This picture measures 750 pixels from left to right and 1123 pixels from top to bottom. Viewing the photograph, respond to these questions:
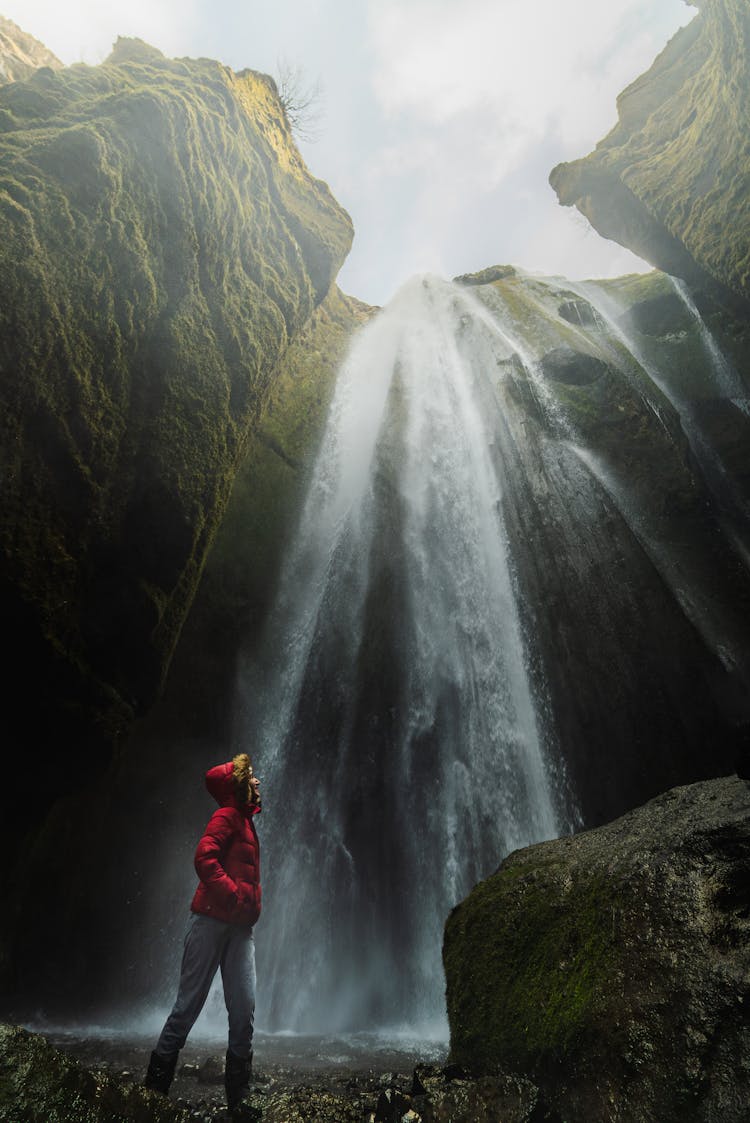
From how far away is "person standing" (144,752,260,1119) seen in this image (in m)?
3.21

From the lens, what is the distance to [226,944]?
354cm

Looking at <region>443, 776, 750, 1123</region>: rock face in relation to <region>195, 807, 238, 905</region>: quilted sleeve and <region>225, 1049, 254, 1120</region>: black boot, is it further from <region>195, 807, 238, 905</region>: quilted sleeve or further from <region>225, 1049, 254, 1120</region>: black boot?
<region>195, 807, 238, 905</region>: quilted sleeve

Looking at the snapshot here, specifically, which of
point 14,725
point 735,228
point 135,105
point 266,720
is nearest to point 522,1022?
point 14,725

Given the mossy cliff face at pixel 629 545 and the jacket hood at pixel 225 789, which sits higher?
the mossy cliff face at pixel 629 545

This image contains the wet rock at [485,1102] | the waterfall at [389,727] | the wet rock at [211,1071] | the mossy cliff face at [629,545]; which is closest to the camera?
the wet rock at [485,1102]

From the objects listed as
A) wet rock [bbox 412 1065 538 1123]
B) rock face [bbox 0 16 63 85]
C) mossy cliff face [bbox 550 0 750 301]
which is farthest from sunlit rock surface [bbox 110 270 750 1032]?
rock face [bbox 0 16 63 85]

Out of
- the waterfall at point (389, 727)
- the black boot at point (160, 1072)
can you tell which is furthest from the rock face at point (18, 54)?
the black boot at point (160, 1072)

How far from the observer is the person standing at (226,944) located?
10.5 ft

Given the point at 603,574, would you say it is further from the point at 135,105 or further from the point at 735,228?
the point at 135,105

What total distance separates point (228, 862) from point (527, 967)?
6.85ft

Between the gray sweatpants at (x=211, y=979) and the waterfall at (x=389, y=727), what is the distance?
466 centimetres

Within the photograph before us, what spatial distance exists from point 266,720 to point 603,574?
7.38 metres

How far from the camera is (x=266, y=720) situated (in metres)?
9.80

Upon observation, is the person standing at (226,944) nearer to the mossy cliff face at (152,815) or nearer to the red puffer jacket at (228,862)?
the red puffer jacket at (228,862)
